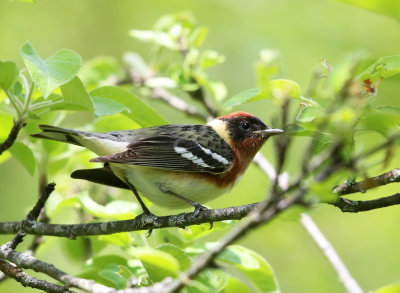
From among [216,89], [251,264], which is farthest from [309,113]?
[216,89]

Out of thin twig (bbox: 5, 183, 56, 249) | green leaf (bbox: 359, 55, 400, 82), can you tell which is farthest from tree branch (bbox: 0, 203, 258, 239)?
green leaf (bbox: 359, 55, 400, 82)

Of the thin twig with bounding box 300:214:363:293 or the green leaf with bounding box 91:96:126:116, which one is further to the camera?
the thin twig with bounding box 300:214:363:293

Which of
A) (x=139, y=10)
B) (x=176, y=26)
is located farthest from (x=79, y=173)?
(x=139, y=10)

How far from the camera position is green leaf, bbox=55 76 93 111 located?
274 centimetres

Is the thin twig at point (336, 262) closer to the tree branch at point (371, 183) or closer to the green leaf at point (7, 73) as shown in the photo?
the tree branch at point (371, 183)

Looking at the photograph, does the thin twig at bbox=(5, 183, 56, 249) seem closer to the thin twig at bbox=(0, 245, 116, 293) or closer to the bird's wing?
the thin twig at bbox=(0, 245, 116, 293)

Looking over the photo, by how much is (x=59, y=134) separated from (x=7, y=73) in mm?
817

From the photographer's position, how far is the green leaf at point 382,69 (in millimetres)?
2266

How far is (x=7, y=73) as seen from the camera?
261cm

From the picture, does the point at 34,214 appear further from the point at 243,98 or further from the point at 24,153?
the point at 243,98

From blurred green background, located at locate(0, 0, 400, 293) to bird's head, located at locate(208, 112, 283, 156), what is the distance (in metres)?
1.19


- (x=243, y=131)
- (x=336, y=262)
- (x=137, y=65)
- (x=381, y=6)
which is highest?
(x=137, y=65)

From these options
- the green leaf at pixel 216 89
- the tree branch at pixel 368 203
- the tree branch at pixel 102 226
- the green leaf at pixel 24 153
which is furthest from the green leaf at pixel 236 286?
the green leaf at pixel 216 89

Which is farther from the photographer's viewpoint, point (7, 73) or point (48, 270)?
point (7, 73)
